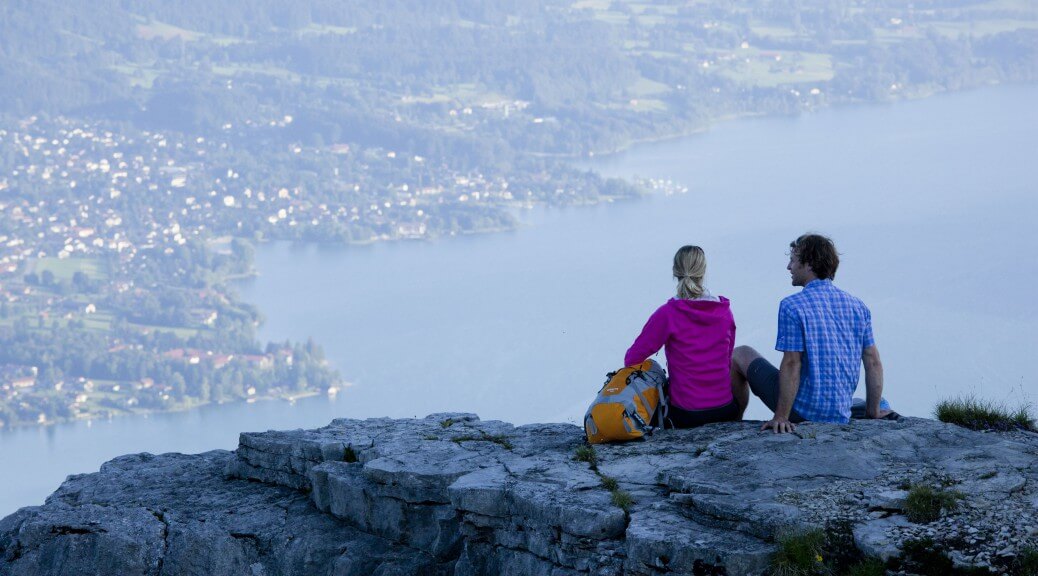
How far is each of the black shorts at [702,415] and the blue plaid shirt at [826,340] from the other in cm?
62

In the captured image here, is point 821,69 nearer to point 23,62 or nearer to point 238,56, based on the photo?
point 238,56

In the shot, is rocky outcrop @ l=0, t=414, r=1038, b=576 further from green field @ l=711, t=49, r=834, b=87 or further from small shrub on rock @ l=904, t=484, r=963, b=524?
green field @ l=711, t=49, r=834, b=87

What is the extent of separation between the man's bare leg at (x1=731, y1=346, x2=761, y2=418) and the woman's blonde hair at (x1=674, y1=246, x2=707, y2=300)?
1.70 feet

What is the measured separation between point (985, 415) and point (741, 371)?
1627 millimetres

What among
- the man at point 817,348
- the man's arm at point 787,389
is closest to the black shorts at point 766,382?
the man at point 817,348

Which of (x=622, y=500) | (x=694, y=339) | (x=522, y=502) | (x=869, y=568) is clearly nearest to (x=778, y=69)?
(x=694, y=339)

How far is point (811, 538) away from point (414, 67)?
17955cm

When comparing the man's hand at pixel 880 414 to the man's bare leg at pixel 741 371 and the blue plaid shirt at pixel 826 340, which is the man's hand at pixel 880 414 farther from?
the man's bare leg at pixel 741 371

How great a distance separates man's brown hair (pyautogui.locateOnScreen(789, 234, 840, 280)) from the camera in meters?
7.88

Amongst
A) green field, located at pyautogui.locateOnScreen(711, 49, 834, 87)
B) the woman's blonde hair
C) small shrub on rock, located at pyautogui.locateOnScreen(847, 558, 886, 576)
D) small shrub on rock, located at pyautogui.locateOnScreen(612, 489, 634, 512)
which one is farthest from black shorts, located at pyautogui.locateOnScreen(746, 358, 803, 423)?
green field, located at pyautogui.locateOnScreen(711, 49, 834, 87)

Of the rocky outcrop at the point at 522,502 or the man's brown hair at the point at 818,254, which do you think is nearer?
the rocky outcrop at the point at 522,502

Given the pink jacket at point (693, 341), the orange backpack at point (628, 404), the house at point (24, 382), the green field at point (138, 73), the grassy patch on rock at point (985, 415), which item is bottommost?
the house at point (24, 382)

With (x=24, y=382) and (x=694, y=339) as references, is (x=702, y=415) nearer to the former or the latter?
(x=694, y=339)

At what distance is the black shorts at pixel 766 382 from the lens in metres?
8.04
